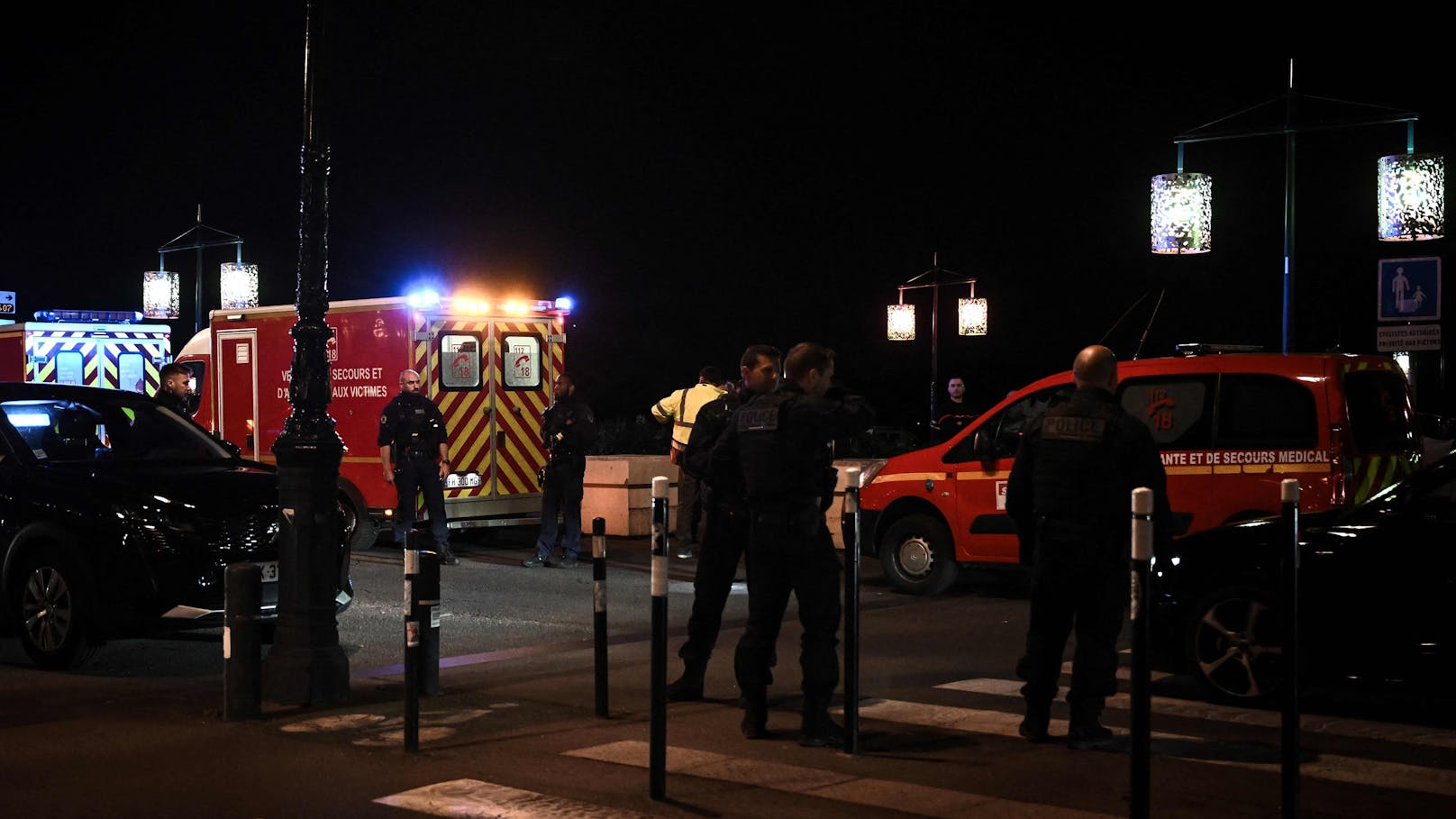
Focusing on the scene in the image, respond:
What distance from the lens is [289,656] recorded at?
823 cm

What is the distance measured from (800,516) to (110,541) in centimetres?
437

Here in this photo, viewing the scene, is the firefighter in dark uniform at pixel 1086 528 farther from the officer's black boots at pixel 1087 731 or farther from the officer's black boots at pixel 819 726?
the officer's black boots at pixel 819 726

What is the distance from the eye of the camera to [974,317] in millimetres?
34125

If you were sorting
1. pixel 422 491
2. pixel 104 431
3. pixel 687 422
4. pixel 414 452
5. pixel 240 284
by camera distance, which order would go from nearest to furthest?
1. pixel 104 431
2. pixel 687 422
3. pixel 414 452
4. pixel 422 491
5. pixel 240 284

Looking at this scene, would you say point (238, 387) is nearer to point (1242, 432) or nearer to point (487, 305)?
point (487, 305)

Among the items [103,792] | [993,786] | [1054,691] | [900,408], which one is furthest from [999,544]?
[900,408]

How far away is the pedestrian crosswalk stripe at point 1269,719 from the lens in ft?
24.7

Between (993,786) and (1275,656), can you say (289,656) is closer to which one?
(993,786)

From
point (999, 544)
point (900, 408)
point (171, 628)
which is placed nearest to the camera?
point (171, 628)

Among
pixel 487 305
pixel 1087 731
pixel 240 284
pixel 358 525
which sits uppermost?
pixel 240 284

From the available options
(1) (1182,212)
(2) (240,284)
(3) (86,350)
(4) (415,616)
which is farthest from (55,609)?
(2) (240,284)

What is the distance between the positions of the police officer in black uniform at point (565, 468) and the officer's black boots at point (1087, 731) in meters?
8.69

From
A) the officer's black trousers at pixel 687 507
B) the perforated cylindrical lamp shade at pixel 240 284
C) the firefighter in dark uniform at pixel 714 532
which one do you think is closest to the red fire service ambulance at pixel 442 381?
the officer's black trousers at pixel 687 507

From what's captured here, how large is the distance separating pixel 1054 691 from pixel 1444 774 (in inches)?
62.2
